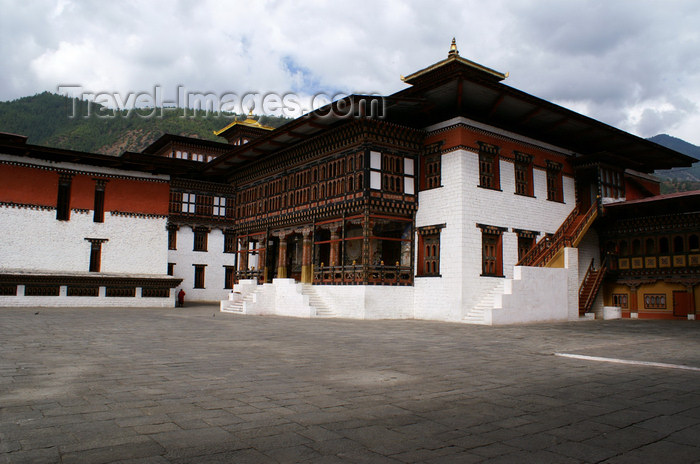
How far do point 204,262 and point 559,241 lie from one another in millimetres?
23293

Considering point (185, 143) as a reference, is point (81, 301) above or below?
below

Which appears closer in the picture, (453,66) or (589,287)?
(453,66)

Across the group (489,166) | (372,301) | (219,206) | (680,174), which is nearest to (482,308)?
(372,301)

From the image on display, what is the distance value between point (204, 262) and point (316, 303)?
16558 millimetres

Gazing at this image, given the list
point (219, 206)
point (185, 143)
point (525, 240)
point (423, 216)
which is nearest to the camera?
point (423, 216)

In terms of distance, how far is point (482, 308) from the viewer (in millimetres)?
17641

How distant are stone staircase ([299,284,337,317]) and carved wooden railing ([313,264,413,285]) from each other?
32.2 inches

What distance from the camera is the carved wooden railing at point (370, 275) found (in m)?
19.0

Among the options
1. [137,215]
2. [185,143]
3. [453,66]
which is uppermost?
[185,143]

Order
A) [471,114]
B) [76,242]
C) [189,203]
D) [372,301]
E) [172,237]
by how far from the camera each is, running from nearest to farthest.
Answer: [372,301]
[471,114]
[76,242]
[172,237]
[189,203]

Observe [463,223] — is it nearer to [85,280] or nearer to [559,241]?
[559,241]

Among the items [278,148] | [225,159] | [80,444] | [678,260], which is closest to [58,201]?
[225,159]

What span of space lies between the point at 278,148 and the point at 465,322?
40.4 feet

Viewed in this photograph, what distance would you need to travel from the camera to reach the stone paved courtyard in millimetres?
3500
